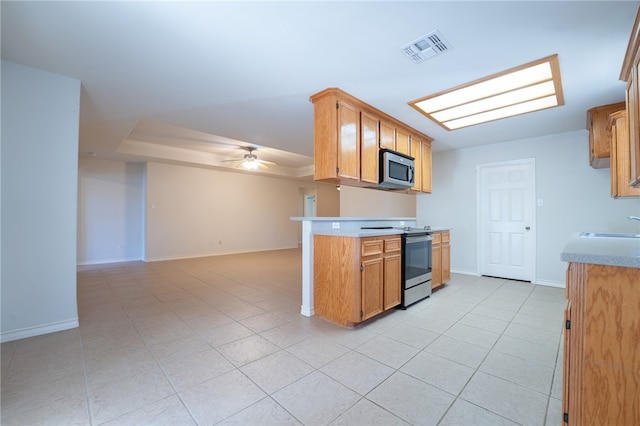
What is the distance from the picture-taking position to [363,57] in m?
2.20

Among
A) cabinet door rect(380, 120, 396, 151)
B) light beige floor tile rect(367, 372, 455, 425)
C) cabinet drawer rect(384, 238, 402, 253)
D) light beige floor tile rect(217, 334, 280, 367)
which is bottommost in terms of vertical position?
light beige floor tile rect(217, 334, 280, 367)

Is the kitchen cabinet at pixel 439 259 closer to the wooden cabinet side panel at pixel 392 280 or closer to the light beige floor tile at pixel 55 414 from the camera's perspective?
the wooden cabinet side panel at pixel 392 280

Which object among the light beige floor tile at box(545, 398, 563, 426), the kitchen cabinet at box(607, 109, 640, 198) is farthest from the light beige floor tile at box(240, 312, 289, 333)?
the kitchen cabinet at box(607, 109, 640, 198)

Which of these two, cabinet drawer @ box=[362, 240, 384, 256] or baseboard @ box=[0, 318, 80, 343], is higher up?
cabinet drawer @ box=[362, 240, 384, 256]

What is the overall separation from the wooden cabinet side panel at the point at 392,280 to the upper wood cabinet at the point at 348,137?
0.98m

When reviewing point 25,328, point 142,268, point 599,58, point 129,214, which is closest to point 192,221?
point 129,214

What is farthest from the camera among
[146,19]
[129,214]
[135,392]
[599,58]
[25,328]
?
[129,214]

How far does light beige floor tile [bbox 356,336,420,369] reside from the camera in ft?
6.53

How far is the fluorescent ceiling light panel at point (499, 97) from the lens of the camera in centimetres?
246

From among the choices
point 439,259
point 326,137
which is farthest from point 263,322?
point 439,259

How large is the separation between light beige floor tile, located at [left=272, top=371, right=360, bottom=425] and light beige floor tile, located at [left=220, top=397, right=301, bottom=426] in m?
0.04

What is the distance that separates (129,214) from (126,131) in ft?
9.78

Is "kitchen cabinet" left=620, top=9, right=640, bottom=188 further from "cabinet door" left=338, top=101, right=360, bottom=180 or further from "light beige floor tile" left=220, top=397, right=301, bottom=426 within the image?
"light beige floor tile" left=220, top=397, right=301, bottom=426

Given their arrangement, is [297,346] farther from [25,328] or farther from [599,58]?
[599,58]
